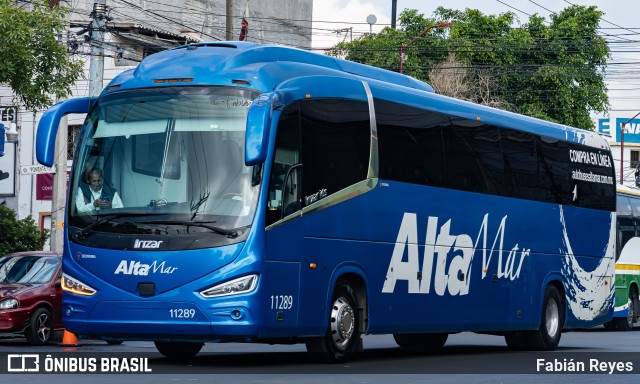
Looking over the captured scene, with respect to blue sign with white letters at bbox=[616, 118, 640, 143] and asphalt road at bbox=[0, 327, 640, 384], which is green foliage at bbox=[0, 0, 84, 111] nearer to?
asphalt road at bbox=[0, 327, 640, 384]

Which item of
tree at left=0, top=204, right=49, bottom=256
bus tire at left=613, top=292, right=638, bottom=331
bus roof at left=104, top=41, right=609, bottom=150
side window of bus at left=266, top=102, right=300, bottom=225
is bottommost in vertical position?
bus tire at left=613, top=292, right=638, bottom=331

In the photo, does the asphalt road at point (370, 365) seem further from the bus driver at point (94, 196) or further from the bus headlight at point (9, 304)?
the bus driver at point (94, 196)

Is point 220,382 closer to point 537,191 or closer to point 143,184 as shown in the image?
point 143,184

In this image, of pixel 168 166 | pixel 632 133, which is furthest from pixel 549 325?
pixel 632 133

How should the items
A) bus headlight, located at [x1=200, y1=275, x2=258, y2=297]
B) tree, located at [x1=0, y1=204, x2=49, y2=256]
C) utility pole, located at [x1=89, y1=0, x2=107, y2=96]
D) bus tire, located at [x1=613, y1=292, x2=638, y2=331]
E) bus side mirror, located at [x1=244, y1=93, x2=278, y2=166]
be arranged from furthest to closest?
bus tire, located at [x1=613, y1=292, x2=638, y2=331] < tree, located at [x1=0, y1=204, x2=49, y2=256] < utility pole, located at [x1=89, y1=0, x2=107, y2=96] < bus headlight, located at [x1=200, y1=275, x2=258, y2=297] < bus side mirror, located at [x1=244, y1=93, x2=278, y2=166]

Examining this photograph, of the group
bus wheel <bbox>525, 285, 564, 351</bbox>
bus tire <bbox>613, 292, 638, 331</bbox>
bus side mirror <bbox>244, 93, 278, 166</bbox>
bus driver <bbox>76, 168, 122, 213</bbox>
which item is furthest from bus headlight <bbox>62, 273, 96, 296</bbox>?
bus tire <bbox>613, 292, 638, 331</bbox>

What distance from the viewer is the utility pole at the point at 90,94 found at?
29942 mm

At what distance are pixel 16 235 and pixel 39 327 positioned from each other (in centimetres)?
1015

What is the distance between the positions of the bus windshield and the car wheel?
7.47 m

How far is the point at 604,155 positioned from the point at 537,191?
3584mm

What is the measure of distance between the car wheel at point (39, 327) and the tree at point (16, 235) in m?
9.33

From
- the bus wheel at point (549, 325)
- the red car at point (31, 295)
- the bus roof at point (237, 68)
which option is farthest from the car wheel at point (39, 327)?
the bus wheel at point (549, 325)

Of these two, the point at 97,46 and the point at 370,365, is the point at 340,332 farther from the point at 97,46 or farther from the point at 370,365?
the point at 97,46

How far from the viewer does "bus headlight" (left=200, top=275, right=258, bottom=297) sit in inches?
527
